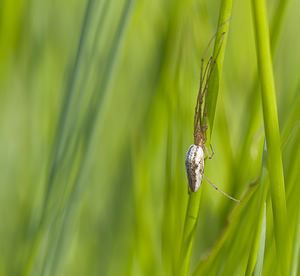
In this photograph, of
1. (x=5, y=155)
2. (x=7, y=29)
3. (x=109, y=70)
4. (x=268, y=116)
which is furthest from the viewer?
(x=5, y=155)

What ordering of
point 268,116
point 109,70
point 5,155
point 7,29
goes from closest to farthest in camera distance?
point 268,116
point 109,70
point 7,29
point 5,155

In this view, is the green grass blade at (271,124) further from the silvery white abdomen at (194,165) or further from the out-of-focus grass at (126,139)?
the silvery white abdomen at (194,165)

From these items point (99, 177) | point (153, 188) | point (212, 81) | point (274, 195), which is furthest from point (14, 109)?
point (274, 195)

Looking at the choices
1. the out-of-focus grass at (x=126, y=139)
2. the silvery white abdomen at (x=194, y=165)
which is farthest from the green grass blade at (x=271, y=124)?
the silvery white abdomen at (x=194, y=165)

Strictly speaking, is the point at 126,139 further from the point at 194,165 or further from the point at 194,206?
the point at 194,206

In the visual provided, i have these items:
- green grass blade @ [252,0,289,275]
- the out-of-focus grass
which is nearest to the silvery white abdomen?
the out-of-focus grass

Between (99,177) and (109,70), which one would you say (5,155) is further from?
(109,70)

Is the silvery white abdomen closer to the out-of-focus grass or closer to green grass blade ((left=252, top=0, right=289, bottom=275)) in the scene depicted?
the out-of-focus grass
